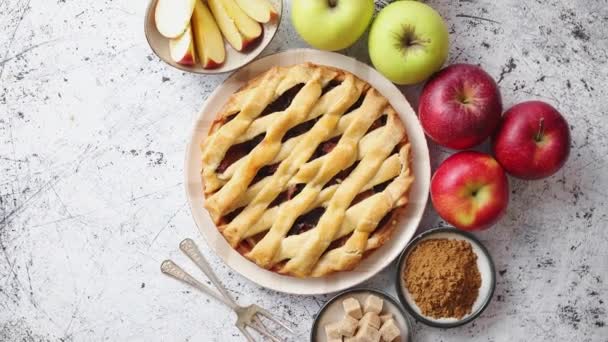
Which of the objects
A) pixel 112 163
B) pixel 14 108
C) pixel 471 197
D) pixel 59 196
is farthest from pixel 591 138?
pixel 14 108

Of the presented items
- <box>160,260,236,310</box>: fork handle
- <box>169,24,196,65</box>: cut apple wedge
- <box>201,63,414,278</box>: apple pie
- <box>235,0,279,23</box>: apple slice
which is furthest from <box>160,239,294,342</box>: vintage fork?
<box>235,0,279,23</box>: apple slice

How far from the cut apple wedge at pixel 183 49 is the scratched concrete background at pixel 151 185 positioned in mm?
109

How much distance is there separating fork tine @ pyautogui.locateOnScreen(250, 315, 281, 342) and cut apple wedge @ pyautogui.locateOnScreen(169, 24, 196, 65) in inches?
23.6

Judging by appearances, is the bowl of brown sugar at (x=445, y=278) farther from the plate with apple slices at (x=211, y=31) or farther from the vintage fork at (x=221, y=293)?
the plate with apple slices at (x=211, y=31)

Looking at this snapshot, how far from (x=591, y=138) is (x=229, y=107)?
2.77ft

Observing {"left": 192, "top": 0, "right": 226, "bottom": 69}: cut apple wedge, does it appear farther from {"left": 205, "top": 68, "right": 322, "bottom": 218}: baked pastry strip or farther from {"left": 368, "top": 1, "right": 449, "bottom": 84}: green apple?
{"left": 368, "top": 1, "right": 449, "bottom": 84}: green apple

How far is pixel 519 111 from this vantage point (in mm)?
1446

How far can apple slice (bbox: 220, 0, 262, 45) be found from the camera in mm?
1479

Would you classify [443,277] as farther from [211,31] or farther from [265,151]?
[211,31]

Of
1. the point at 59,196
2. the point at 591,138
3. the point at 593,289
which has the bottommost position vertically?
the point at 593,289

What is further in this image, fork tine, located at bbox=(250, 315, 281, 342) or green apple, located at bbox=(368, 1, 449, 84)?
fork tine, located at bbox=(250, 315, 281, 342)

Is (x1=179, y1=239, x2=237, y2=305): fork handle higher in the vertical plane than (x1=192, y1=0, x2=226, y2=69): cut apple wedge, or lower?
lower

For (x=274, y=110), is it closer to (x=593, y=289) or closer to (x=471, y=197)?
(x=471, y=197)

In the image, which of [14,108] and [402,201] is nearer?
[402,201]
